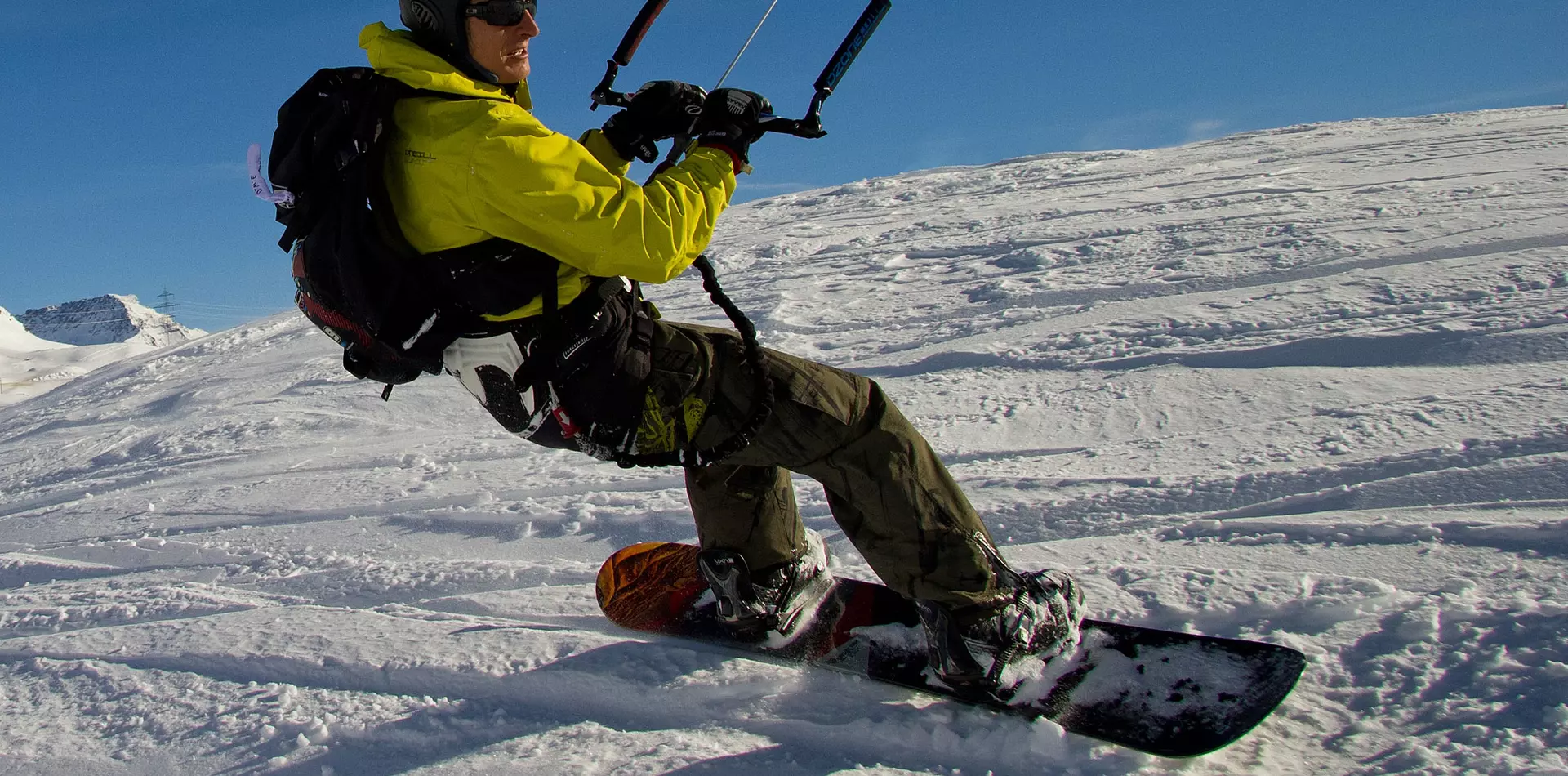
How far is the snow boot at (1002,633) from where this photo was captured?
235 cm

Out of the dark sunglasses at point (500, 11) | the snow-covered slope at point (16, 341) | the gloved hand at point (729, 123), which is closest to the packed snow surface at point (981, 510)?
the gloved hand at point (729, 123)

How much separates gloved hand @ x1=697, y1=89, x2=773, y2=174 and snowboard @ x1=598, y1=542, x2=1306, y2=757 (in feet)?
4.32

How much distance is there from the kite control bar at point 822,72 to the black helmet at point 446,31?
41cm

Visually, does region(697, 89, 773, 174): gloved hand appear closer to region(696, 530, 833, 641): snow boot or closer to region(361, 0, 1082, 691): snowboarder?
region(361, 0, 1082, 691): snowboarder

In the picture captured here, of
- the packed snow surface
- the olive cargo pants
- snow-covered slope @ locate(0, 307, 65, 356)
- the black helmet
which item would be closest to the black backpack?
the black helmet

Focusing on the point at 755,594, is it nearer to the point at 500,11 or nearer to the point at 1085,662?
the point at 1085,662

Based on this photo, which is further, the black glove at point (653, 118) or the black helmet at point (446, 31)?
the black glove at point (653, 118)

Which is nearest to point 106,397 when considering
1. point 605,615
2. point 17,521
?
point 17,521

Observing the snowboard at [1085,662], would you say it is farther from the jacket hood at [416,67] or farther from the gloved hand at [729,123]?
the jacket hood at [416,67]

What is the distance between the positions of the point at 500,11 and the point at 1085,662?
6.67 feet

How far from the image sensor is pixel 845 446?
2.40 meters

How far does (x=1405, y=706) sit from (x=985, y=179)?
11.9 meters

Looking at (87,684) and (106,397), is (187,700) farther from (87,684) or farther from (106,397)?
(106,397)

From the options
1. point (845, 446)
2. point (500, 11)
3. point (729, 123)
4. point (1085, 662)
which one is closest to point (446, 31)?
point (500, 11)
